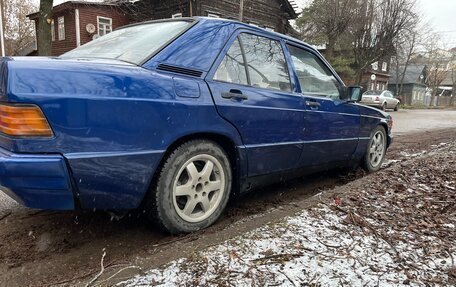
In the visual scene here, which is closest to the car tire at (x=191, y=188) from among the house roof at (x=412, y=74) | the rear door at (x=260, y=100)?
the rear door at (x=260, y=100)

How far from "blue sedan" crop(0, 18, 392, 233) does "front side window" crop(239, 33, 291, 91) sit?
0.04 feet

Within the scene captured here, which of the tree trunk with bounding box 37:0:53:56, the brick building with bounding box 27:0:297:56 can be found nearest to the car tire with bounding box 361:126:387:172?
the tree trunk with bounding box 37:0:53:56

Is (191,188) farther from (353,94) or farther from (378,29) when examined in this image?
(378,29)

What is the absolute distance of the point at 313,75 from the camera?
12.9ft

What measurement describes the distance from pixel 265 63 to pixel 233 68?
47 cm

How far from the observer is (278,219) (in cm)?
284

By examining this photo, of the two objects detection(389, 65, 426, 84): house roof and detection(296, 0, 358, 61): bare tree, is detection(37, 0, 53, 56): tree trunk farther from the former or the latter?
detection(389, 65, 426, 84): house roof

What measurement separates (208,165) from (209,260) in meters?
0.78

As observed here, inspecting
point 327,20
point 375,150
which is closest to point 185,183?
point 375,150

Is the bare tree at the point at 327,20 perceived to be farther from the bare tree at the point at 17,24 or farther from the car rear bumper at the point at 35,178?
the bare tree at the point at 17,24

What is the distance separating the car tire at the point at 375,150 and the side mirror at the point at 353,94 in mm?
752

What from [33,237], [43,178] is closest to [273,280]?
[43,178]

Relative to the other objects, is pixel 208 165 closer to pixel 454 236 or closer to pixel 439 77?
pixel 454 236

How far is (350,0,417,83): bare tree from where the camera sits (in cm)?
2584
